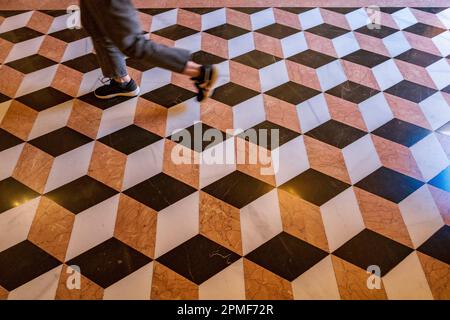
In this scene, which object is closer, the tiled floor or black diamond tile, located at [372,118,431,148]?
the tiled floor

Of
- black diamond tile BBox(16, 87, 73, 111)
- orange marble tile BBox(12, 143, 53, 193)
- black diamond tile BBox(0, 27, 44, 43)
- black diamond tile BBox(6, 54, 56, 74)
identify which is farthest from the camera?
black diamond tile BBox(0, 27, 44, 43)

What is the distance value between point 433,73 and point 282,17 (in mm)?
1187

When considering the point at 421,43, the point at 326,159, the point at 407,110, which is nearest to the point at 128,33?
the point at 326,159

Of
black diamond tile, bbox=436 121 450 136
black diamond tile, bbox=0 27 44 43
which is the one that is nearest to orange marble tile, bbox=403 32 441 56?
black diamond tile, bbox=436 121 450 136

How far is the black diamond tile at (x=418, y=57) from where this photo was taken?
2.65 m

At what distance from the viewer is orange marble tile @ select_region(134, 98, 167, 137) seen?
2.21m

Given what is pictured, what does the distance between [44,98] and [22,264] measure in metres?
1.12

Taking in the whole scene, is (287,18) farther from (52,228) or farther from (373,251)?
(52,228)

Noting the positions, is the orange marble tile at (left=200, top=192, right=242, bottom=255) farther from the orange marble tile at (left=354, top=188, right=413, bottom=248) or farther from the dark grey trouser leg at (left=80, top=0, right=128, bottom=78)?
the dark grey trouser leg at (left=80, top=0, right=128, bottom=78)

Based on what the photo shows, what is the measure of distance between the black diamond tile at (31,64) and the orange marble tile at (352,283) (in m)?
2.17

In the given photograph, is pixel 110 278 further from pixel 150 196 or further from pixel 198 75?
pixel 198 75

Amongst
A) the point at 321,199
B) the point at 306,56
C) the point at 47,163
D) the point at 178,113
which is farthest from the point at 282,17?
the point at 47,163

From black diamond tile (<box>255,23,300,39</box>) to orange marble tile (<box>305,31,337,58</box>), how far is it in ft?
0.42

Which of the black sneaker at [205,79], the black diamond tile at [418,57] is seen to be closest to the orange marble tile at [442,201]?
the black diamond tile at [418,57]
